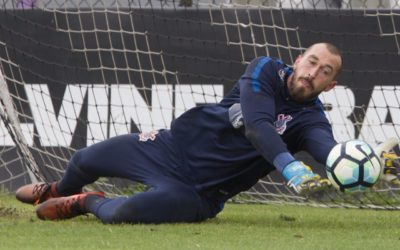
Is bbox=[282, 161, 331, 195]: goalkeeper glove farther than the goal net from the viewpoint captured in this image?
No

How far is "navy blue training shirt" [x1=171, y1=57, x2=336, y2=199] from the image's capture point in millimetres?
6754

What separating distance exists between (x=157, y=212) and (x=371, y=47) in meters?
3.23

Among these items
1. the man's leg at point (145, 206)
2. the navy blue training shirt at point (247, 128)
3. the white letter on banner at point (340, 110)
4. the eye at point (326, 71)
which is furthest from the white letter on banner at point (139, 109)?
the eye at point (326, 71)

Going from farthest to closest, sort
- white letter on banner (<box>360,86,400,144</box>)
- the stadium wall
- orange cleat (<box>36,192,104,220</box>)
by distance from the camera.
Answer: the stadium wall
white letter on banner (<box>360,86,400,144</box>)
orange cleat (<box>36,192,104,220</box>)

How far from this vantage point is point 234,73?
9828 mm

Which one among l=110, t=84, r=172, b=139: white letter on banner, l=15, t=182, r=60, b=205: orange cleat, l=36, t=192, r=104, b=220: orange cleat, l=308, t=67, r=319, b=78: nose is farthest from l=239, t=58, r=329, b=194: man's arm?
l=110, t=84, r=172, b=139: white letter on banner

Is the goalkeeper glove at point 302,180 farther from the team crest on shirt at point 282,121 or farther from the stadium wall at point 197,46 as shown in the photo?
the stadium wall at point 197,46

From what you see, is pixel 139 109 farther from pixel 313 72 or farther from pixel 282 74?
pixel 313 72

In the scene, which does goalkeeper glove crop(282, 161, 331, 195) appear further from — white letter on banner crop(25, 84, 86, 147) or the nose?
white letter on banner crop(25, 84, 86, 147)

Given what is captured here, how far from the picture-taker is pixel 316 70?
6762 mm

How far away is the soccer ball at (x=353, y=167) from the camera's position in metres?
6.18

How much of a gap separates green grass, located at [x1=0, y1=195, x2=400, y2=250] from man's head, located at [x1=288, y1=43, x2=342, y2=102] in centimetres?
82

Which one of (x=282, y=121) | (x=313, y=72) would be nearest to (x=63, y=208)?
(x=282, y=121)

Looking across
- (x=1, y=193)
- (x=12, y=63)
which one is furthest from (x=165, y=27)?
(x=1, y=193)
